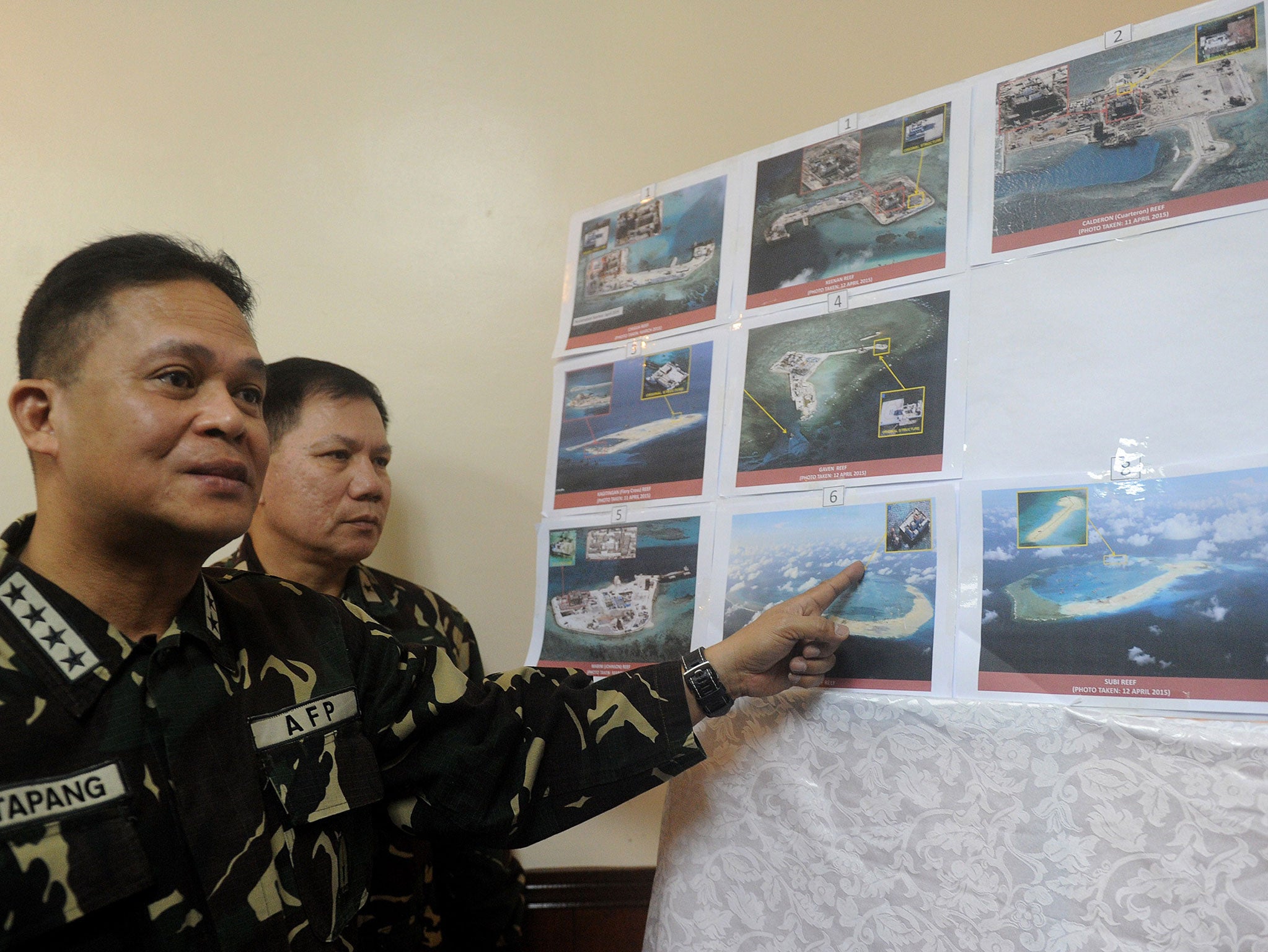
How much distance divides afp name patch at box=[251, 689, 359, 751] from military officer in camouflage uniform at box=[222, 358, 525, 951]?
0.48 meters

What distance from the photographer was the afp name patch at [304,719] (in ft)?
3.44

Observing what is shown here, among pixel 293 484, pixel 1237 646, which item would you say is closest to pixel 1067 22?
pixel 1237 646

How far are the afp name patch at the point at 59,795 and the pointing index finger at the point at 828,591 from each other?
77cm

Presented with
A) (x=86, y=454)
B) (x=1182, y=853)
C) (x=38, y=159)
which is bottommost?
(x=1182, y=853)

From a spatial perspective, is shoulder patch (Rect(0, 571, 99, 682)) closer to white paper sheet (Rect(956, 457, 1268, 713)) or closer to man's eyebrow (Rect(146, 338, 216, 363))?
man's eyebrow (Rect(146, 338, 216, 363))

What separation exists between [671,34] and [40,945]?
1.90 meters

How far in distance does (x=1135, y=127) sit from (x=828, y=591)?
66cm

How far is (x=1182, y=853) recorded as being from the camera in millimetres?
910

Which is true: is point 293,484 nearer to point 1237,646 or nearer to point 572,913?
point 572,913

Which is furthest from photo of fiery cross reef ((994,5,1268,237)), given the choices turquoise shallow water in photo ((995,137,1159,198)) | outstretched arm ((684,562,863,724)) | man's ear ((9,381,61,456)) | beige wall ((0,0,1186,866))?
man's ear ((9,381,61,456))

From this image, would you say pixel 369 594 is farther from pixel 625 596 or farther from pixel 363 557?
pixel 625 596

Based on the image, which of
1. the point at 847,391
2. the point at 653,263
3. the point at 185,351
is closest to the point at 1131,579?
the point at 847,391

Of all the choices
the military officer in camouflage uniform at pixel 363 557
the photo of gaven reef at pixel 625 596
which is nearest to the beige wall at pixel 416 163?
the military officer in camouflage uniform at pixel 363 557

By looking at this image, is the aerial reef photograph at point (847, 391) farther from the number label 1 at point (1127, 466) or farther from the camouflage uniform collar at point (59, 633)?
the camouflage uniform collar at point (59, 633)
